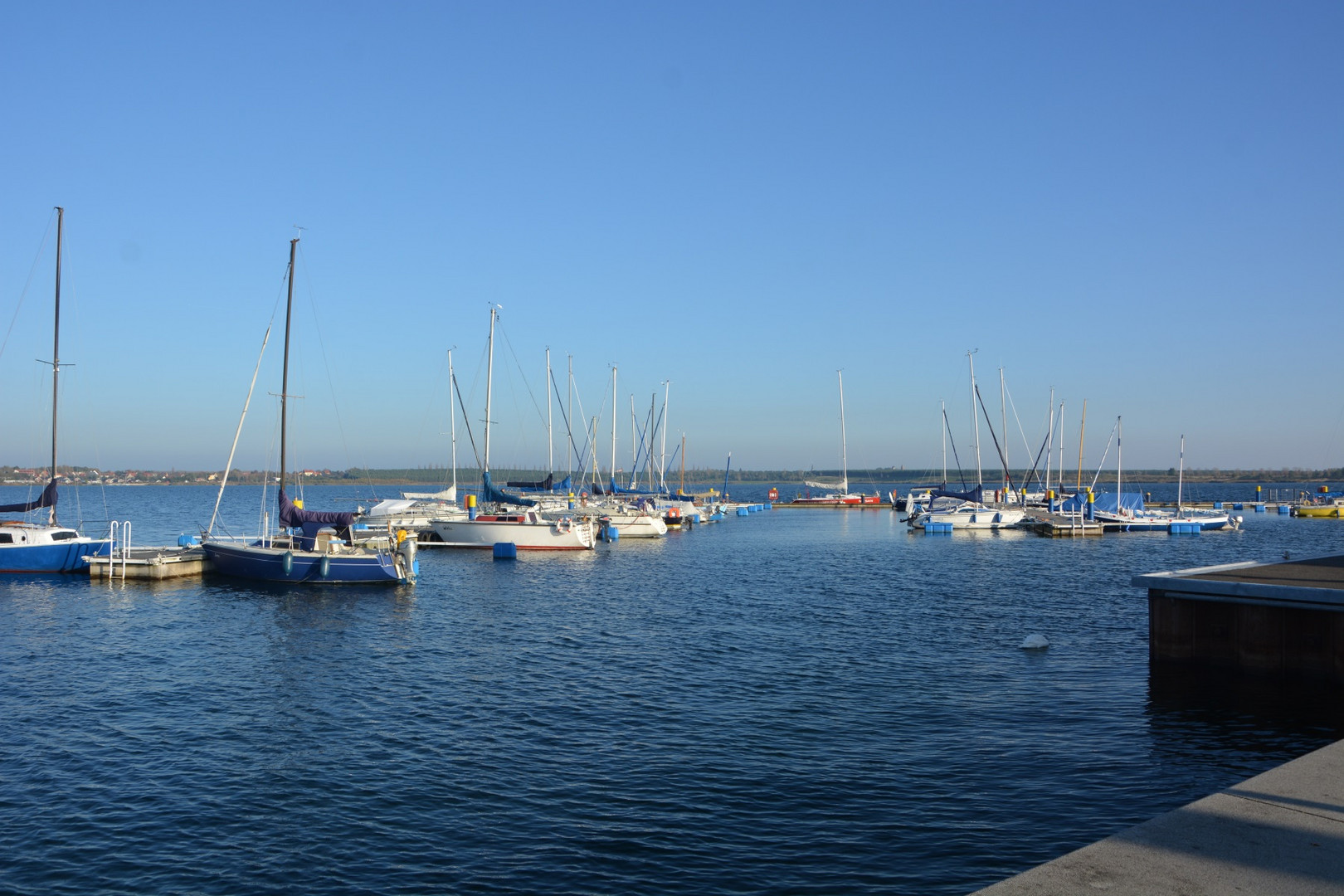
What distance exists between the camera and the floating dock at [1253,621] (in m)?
19.9

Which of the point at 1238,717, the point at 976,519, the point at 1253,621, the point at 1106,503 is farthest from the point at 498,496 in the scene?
the point at 1106,503

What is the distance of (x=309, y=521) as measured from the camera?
139ft

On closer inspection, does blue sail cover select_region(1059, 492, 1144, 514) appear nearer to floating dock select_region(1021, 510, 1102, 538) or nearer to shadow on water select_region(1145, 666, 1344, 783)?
floating dock select_region(1021, 510, 1102, 538)

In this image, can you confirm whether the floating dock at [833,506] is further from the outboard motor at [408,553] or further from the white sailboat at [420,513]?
the outboard motor at [408,553]

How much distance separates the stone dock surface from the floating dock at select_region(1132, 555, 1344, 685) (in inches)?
444

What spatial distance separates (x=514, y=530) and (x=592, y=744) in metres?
41.8

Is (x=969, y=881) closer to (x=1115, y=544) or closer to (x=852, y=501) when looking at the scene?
(x=1115, y=544)

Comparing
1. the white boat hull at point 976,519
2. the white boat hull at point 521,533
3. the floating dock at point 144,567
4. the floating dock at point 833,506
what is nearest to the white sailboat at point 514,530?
the white boat hull at point 521,533

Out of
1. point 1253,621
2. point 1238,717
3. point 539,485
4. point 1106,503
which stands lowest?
point 1238,717

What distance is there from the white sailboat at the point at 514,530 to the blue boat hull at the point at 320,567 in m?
15.4

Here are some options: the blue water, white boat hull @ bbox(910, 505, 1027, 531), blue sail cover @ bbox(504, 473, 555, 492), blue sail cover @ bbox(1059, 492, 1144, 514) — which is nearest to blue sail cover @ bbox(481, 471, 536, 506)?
blue sail cover @ bbox(504, 473, 555, 492)

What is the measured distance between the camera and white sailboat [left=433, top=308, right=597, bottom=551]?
58688mm

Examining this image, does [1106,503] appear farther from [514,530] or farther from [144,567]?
[144,567]

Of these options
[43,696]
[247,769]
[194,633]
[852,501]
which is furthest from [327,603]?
[852,501]
